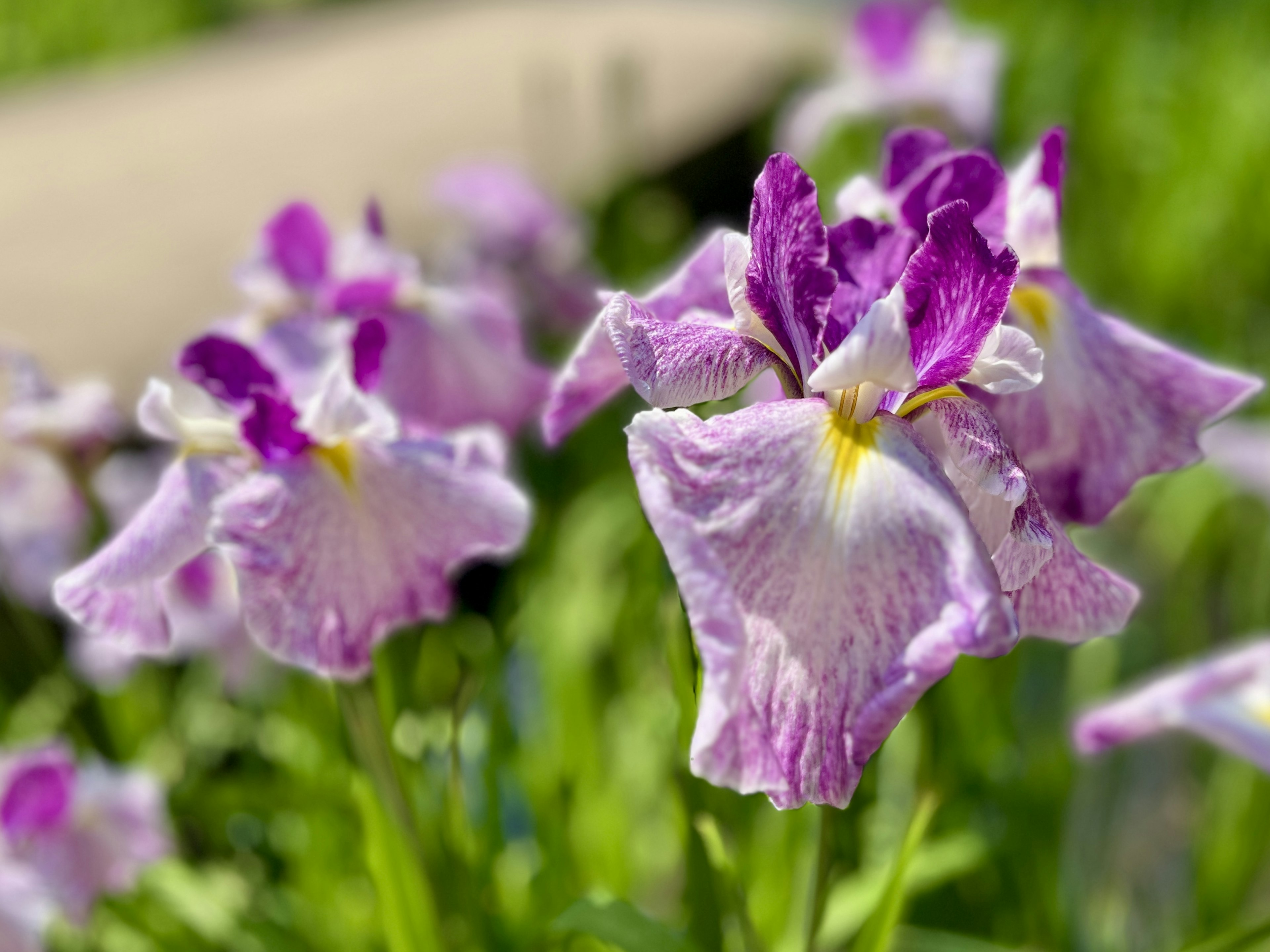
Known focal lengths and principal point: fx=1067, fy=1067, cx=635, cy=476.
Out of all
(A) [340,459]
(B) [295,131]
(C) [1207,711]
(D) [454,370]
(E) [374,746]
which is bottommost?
(B) [295,131]

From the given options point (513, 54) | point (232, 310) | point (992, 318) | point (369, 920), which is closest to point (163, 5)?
point (513, 54)

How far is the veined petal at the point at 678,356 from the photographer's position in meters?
0.57

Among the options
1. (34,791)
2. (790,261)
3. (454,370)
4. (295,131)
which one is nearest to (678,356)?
(790,261)

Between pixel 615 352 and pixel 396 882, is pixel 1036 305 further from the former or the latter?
pixel 396 882

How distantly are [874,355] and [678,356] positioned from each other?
106mm

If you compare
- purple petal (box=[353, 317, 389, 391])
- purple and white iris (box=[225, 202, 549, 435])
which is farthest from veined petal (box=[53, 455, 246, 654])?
purple and white iris (box=[225, 202, 549, 435])

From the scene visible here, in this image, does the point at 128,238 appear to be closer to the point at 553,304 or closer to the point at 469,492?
the point at 553,304

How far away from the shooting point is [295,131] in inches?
123

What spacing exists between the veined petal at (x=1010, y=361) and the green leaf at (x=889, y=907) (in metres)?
0.34

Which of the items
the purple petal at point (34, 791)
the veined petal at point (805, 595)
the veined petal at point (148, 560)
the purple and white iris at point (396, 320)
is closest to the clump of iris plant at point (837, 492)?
the veined petal at point (805, 595)

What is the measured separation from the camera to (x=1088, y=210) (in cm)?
325

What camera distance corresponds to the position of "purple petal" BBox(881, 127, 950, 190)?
0.79m

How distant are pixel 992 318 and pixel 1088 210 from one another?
9.90 feet

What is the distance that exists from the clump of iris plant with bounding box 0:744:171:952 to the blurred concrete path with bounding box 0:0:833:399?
0.82m
